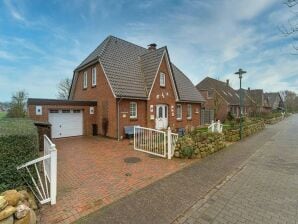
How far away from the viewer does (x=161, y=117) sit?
17.6m

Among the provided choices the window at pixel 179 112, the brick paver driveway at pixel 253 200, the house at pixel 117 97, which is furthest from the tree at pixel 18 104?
the brick paver driveway at pixel 253 200

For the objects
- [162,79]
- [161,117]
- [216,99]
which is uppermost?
[162,79]

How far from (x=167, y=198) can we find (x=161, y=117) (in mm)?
12671

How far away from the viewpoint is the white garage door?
14.7 m

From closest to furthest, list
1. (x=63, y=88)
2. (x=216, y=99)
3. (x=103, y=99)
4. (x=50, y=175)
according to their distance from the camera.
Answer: (x=50, y=175) → (x=103, y=99) → (x=216, y=99) → (x=63, y=88)

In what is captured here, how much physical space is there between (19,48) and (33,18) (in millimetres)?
5466

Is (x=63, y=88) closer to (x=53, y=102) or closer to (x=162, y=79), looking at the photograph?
(x=53, y=102)

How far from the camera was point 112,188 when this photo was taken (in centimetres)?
573

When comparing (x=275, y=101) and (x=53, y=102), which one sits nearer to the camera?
(x=53, y=102)

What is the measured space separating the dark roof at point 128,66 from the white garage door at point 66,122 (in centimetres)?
416

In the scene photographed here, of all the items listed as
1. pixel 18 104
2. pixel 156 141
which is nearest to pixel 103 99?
pixel 156 141

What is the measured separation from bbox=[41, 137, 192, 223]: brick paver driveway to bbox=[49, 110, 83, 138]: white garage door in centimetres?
462

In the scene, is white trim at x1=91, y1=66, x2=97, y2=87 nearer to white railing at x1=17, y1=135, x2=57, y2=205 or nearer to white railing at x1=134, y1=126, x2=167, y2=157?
white railing at x1=134, y1=126, x2=167, y2=157

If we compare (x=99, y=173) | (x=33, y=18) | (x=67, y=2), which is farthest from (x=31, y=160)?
(x=33, y=18)
